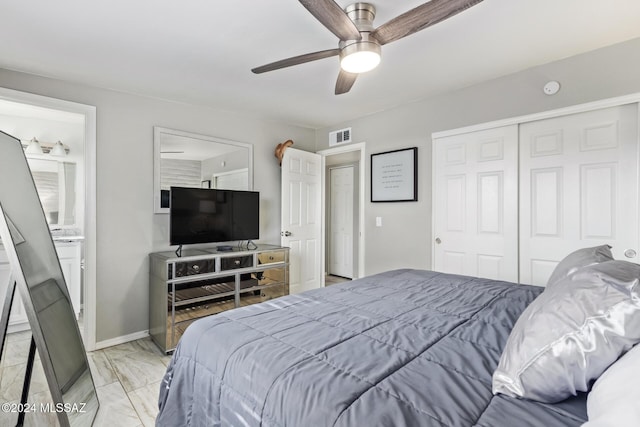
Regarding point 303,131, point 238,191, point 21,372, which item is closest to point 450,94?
point 303,131

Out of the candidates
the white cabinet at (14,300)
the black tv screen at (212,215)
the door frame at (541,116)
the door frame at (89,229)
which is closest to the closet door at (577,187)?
the door frame at (541,116)

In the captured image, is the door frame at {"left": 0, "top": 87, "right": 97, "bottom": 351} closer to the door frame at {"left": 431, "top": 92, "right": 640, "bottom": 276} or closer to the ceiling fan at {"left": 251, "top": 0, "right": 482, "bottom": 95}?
the ceiling fan at {"left": 251, "top": 0, "right": 482, "bottom": 95}

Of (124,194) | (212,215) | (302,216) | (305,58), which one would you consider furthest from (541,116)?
(124,194)

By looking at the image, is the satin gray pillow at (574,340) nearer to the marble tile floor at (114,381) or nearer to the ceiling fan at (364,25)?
the ceiling fan at (364,25)

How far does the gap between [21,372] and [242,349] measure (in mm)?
2563

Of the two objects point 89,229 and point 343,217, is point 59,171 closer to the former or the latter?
point 89,229

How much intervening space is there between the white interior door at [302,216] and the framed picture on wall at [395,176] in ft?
3.01

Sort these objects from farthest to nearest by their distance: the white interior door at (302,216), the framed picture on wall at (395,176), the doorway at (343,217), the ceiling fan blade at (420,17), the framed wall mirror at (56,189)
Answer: the doorway at (343,217)
the white interior door at (302,216)
the framed wall mirror at (56,189)
the framed picture on wall at (395,176)
the ceiling fan blade at (420,17)

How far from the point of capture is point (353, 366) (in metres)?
1.00

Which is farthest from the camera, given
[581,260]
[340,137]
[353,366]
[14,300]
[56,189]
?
[340,137]

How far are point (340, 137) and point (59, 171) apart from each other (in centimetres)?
349

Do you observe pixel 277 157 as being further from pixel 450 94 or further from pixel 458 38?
pixel 458 38

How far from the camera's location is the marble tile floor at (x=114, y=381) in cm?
193

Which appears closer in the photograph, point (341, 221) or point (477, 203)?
point (477, 203)
